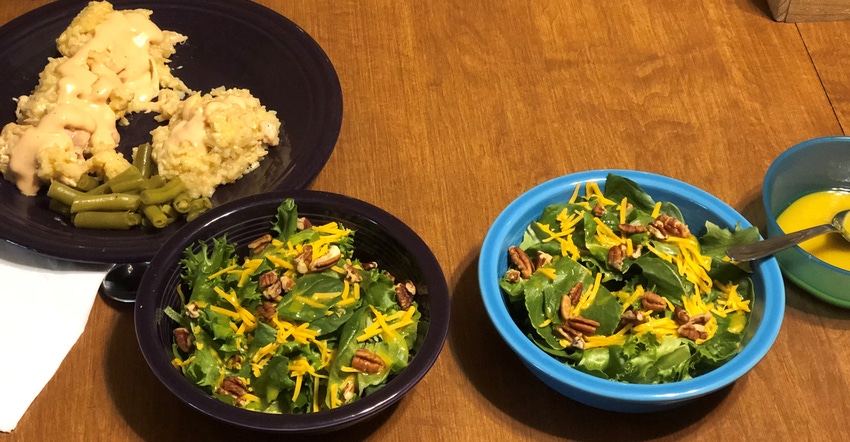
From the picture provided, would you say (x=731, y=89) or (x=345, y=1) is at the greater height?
(x=345, y=1)

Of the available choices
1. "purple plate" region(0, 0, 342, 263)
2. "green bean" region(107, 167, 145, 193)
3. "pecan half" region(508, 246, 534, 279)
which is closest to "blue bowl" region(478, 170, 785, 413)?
"pecan half" region(508, 246, 534, 279)

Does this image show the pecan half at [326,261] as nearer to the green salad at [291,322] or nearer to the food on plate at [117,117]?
the green salad at [291,322]

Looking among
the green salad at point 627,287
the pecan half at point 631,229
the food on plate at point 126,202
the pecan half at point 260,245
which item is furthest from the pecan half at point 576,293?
the food on plate at point 126,202

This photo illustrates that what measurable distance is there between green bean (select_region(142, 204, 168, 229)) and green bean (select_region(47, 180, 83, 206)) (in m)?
0.13

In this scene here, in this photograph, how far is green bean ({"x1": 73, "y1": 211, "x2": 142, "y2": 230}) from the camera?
1242mm

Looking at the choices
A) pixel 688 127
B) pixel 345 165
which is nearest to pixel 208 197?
pixel 345 165

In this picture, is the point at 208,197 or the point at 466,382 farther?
the point at 208,197

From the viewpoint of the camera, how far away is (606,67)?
1.60 m

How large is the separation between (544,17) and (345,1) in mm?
474

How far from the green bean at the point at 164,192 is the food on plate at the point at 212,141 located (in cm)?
1

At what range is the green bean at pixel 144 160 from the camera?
1.34m

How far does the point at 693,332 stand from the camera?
3.27 ft

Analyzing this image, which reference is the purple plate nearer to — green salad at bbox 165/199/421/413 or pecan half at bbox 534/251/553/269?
green salad at bbox 165/199/421/413

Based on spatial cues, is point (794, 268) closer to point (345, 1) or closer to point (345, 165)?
point (345, 165)
